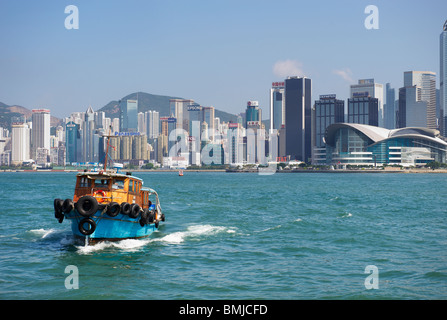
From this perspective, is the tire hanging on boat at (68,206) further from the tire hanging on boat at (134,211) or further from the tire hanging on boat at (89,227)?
the tire hanging on boat at (134,211)

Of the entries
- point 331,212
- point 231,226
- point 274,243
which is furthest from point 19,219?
point 331,212

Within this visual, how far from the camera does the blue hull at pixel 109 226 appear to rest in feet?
85.7

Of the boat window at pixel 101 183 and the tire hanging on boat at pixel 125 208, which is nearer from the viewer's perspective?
the tire hanging on boat at pixel 125 208

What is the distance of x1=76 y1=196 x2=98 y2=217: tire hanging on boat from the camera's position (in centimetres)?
2548

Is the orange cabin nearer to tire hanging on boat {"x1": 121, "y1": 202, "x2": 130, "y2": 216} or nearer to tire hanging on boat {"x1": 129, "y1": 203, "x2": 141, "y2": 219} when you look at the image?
tire hanging on boat {"x1": 121, "y1": 202, "x2": 130, "y2": 216}

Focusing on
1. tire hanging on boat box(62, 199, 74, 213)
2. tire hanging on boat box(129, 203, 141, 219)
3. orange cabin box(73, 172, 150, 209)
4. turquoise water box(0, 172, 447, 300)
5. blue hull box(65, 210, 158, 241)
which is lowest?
turquoise water box(0, 172, 447, 300)

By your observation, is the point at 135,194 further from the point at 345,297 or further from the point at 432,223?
the point at 432,223

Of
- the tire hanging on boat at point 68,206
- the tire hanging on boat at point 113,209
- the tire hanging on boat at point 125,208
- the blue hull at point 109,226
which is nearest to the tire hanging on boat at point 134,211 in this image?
the tire hanging on boat at point 125,208

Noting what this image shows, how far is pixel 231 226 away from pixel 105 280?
55.2 ft

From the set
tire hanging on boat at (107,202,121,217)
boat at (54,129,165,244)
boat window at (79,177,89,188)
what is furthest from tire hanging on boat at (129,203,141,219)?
boat window at (79,177,89,188)

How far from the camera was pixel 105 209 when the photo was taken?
2595cm

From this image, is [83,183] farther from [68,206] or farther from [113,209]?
[113,209]

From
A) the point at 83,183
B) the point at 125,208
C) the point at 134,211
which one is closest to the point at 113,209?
the point at 125,208

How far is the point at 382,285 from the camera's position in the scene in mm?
19734
